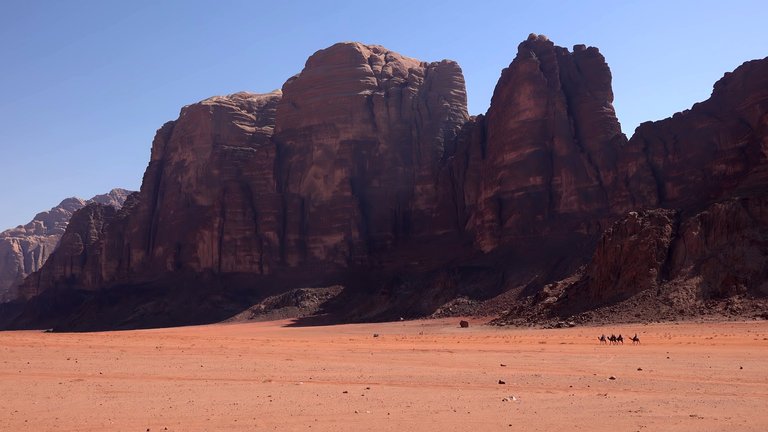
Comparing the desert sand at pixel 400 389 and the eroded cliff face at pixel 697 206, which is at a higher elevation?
the eroded cliff face at pixel 697 206

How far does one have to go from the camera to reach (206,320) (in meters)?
94.8

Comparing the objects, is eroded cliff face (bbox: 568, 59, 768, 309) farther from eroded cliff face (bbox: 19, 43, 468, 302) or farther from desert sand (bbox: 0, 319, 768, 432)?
eroded cliff face (bbox: 19, 43, 468, 302)

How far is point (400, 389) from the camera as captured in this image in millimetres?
19891

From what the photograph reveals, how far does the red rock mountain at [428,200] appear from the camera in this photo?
186ft

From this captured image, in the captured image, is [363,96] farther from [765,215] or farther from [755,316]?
[755,316]

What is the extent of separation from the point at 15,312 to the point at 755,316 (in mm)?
131173

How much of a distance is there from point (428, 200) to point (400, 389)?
254 feet

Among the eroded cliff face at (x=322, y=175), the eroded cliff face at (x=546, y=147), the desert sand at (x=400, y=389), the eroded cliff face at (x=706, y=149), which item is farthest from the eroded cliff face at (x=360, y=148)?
the desert sand at (x=400, y=389)

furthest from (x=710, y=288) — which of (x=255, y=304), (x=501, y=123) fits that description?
(x=255, y=304)

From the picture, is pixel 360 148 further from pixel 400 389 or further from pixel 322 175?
pixel 400 389

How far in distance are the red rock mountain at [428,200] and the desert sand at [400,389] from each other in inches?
907

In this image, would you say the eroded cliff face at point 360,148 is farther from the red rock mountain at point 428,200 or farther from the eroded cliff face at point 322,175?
the red rock mountain at point 428,200

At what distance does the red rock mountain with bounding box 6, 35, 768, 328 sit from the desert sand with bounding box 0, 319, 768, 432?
75.5 ft

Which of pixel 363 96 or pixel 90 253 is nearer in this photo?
pixel 363 96
